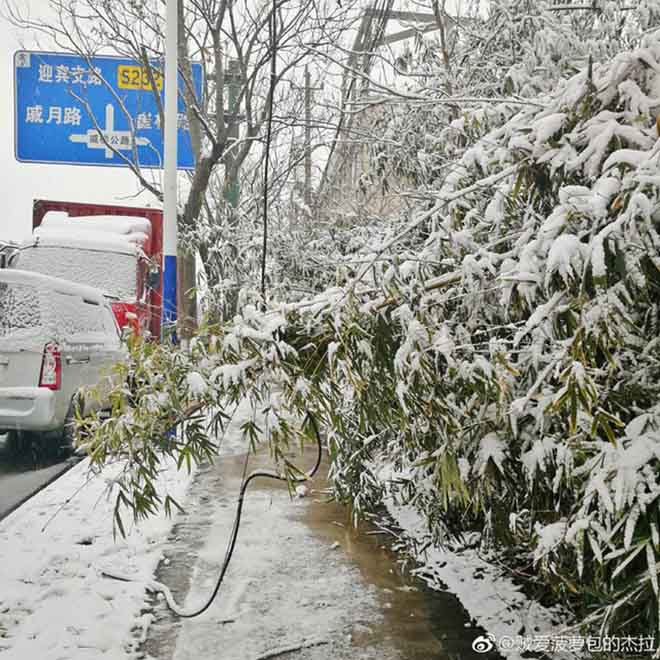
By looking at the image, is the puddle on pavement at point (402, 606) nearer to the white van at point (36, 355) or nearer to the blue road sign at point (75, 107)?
the white van at point (36, 355)

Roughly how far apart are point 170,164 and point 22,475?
3.84 meters

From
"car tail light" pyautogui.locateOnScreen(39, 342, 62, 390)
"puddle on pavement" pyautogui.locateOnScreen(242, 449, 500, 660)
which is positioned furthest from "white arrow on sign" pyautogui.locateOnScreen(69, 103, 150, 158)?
"puddle on pavement" pyautogui.locateOnScreen(242, 449, 500, 660)

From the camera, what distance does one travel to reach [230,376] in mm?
2883

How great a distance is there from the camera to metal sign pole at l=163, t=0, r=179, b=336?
8953mm

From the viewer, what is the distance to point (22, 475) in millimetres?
7648

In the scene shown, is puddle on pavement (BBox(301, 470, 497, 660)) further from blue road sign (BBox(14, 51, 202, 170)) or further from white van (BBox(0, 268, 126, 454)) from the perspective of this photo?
blue road sign (BBox(14, 51, 202, 170))

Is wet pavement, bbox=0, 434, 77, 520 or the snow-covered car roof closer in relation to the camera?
wet pavement, bbox=0, 434, 77, 520

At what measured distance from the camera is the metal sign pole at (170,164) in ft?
29.4

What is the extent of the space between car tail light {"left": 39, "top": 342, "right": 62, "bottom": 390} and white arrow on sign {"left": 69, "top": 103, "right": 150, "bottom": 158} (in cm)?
449

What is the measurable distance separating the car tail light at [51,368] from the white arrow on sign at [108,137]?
449 centimetres

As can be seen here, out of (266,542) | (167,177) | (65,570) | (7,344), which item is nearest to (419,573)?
(266,542)

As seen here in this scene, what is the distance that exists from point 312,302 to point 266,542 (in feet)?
9.68

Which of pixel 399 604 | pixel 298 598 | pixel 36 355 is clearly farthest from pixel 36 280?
pixel 399 604

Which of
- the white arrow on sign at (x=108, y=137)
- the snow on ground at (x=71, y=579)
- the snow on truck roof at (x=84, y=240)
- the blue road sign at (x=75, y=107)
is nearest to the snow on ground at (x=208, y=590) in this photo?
the snow on ground at (x=71, y=579)
